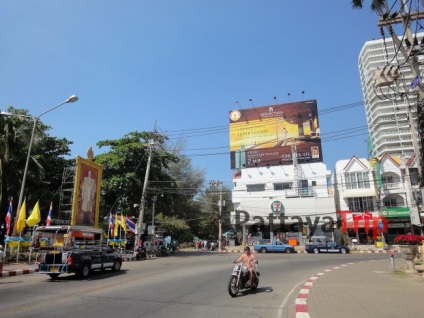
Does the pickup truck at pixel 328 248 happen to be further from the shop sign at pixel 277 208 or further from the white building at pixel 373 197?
the shop sign at pixel 277 208

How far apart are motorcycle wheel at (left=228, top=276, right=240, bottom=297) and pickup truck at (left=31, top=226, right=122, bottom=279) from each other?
319 inches

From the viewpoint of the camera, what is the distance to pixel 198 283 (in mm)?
12617

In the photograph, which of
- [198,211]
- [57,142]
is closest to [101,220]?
[57,142]

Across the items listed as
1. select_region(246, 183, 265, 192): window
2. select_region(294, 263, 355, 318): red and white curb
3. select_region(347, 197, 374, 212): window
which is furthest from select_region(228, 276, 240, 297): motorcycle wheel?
select_region(246, 183, 265, 192): window

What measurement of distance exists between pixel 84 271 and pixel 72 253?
3.36 feet

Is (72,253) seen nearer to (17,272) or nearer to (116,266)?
(116,266)

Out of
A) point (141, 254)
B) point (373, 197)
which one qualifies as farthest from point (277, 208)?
point (141, 254)

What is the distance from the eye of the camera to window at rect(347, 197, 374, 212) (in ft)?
154

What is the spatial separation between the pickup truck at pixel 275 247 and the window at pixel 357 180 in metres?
16.5

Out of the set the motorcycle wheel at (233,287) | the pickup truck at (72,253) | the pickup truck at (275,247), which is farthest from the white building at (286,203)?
the motorcycle wheel at (233,287)

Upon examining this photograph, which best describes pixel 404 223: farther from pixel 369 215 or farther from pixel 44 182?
pixel 44 182

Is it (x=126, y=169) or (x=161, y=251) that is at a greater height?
(x=126, y=169)

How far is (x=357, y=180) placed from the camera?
4906 centimetres

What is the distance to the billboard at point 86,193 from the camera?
22.4m
